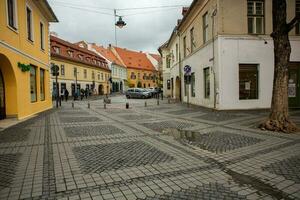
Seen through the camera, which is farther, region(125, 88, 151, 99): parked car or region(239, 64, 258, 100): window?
region(125, 88, 151, 99): parked car

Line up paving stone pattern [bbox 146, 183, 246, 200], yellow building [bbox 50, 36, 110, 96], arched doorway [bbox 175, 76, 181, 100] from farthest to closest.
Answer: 1. yellow building [bbox 50, 36, 110, 96]
2. arched doorway [bbox 175, 76, 181, 100]
3. paving stone pattern [bbox 146, 183, 246, 200]

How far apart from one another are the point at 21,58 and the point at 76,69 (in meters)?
35.3

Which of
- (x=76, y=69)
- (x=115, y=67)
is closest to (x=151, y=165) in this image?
(x=76, y=69)

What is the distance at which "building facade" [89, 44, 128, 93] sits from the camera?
7103cm

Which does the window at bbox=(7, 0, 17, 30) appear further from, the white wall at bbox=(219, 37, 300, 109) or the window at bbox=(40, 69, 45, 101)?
the white wall at bbox=(219, 37, 300, 109)

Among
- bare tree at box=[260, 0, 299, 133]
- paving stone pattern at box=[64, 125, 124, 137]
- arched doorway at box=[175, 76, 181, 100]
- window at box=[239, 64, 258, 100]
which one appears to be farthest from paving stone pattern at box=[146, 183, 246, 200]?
arched doorway at box=[175, 76, 181, 100]

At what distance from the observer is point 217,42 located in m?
15.9

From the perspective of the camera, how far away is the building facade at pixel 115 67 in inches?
2797

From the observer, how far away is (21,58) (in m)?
14.5

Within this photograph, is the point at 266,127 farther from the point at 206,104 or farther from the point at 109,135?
the point at 206,104

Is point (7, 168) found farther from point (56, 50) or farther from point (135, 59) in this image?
point (135, 59)

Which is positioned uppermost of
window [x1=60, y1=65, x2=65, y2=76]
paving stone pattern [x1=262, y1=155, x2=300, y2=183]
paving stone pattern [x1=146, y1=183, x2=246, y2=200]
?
window [x1=60, y1=65, x2=65, y2=76]

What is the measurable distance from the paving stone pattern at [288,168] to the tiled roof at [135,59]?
3181 inches

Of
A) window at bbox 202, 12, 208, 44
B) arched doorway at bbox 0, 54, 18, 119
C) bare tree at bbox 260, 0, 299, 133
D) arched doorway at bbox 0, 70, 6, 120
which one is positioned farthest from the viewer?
window at bbox 202, 12, 208, 44
